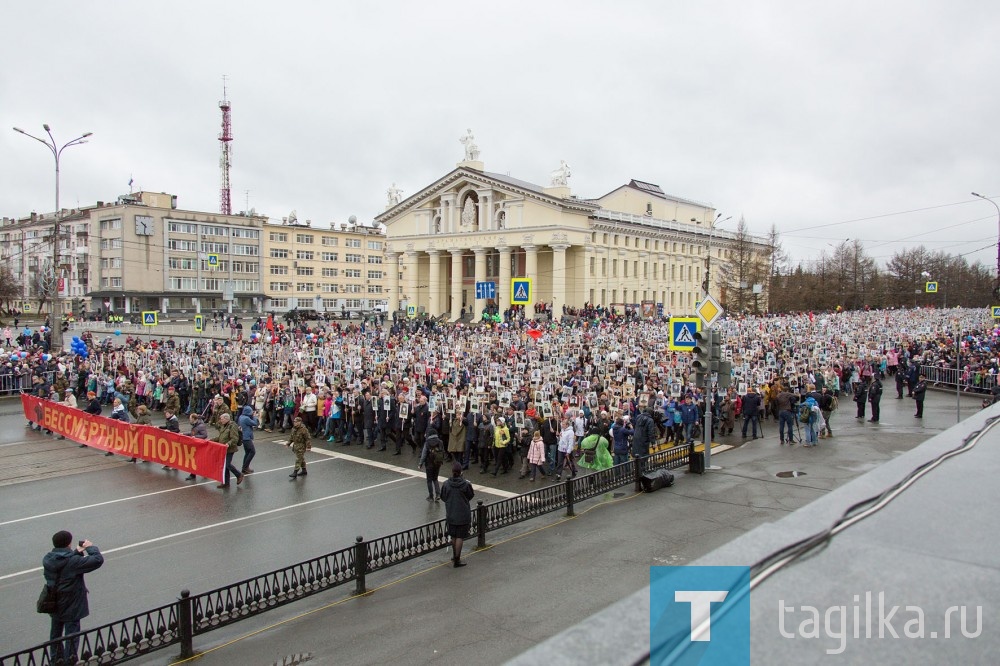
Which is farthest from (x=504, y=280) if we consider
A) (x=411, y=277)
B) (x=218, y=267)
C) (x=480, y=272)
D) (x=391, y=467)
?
(x=391, y=467)

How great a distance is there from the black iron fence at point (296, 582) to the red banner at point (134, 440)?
6.13 m

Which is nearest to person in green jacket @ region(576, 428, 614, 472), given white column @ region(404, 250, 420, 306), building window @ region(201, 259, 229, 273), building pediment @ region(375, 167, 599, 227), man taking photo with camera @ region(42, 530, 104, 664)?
man taking photo with camera @ region(42, 530, 104, 664)

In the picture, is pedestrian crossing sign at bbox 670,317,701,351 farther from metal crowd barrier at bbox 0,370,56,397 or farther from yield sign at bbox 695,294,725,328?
metal crowd barrier at bbox 0,370,56,397

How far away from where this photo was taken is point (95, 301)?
3091 inches

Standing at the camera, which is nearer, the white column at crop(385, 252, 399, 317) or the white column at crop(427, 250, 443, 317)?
the white column at crop(427, 250, 443, 317)

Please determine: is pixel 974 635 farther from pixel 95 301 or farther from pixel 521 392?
pixel 95 301

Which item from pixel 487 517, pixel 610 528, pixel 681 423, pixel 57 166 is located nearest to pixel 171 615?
pixel 487 517

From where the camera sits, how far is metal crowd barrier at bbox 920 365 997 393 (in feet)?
80.9

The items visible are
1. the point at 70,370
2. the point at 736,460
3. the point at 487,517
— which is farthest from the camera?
the point at 70,370

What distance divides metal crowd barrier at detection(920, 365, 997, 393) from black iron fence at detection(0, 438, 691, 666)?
1803 centimetres

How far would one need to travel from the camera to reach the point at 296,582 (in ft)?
26.7

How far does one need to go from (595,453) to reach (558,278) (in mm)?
50781

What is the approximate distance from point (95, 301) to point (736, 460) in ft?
275

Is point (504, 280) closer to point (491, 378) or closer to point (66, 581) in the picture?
point (491, 378)
